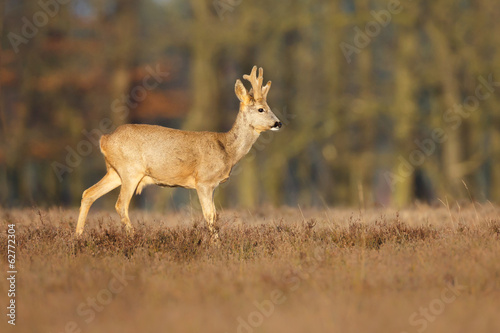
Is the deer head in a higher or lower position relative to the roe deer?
higher

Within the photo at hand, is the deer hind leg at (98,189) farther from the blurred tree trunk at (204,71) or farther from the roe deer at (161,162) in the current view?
the blurred tree trunk at (204,71)

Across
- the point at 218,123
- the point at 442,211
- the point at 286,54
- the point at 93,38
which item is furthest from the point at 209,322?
the point at 93,38

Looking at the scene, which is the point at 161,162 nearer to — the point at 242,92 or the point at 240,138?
the point at 240,138

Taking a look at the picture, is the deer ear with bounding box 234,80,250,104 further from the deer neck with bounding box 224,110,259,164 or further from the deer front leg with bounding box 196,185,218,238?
the deer front leg with bounding box 196,185,218,238

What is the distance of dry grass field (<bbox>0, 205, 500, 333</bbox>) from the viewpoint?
5.08 m

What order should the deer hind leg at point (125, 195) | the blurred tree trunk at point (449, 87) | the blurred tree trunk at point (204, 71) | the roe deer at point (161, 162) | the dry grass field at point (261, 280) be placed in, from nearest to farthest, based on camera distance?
1. the dry grass field at point (261, 280)
2. the deer hind leg at point (125, 195)
3. the roe deer at point (161, 162)
4. the blurred tree trunk at point (449, 87)
5. the blurred tree trunk at point (204, 71)

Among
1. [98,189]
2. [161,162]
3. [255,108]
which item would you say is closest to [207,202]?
[161,162]

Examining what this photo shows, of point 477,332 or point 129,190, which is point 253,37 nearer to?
point 129,190

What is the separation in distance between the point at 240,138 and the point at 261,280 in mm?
4213

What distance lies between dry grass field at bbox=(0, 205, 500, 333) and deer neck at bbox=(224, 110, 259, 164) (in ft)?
5.27

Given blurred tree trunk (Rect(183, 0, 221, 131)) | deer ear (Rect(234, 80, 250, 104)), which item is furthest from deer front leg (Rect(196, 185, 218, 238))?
blurred tree trunk (Rect(183, 0, 221, 131))

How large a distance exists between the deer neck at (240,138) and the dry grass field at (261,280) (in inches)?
63.2

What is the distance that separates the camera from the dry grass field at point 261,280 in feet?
16.7

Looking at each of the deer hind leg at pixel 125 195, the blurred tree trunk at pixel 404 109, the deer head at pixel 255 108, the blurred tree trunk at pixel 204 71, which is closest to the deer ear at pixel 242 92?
the deer head at pixel 255 108
